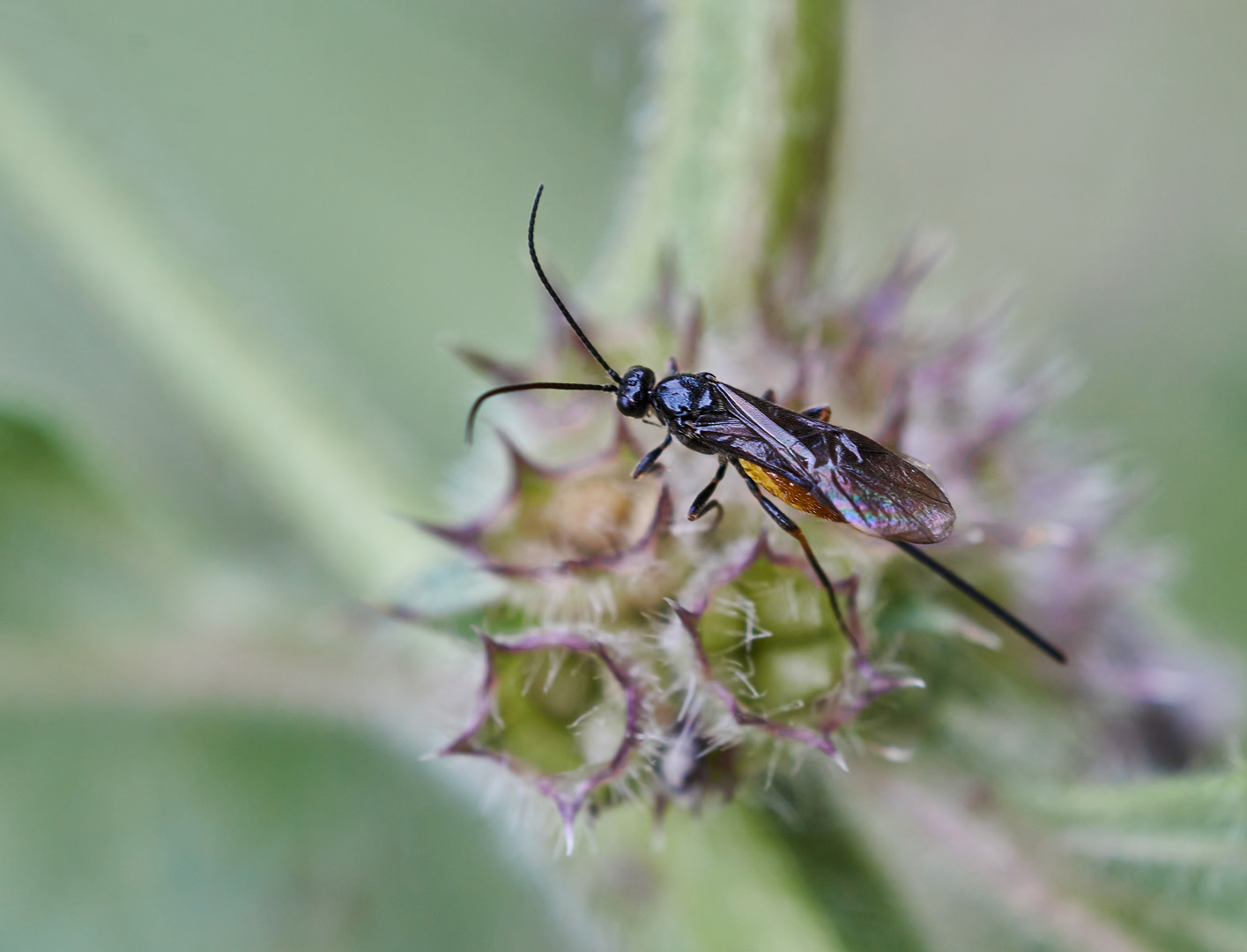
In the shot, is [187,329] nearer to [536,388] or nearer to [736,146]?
[536,388]

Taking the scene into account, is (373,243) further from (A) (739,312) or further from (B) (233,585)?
(A) (739,312)

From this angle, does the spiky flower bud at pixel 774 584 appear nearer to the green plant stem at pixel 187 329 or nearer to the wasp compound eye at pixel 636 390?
the wasp compound eye at pixel 636 390

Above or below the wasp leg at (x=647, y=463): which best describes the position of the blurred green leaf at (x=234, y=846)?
below

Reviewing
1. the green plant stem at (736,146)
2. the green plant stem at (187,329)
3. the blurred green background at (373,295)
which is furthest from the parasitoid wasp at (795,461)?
the green plant stem at (187,329)

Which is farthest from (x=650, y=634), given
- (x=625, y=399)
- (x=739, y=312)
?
(x=739, y=312)

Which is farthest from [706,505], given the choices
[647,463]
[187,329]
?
[187,329]

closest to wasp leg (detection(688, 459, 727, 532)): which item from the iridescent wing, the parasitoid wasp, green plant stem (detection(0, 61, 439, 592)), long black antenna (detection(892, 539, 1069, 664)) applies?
the parasitoid wasp
